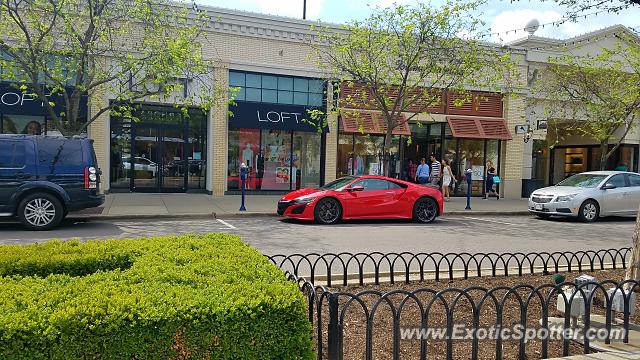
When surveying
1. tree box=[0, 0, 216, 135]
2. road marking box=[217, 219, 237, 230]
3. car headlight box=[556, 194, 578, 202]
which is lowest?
road marking box=[217, 219, 237, 230]

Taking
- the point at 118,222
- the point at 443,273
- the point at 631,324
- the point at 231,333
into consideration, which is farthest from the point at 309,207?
the point at 231,333

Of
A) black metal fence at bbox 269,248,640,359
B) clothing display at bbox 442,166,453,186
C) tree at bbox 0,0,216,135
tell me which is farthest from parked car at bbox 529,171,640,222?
tree at bbox 0,0,216,135

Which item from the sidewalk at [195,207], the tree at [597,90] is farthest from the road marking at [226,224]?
the tree at [597,90]

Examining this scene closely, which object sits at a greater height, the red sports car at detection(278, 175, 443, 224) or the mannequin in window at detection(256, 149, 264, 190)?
the mannequin in window at detection(256, 149, 264, 190)

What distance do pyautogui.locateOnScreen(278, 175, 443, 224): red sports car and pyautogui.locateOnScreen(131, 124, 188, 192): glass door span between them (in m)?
7.66

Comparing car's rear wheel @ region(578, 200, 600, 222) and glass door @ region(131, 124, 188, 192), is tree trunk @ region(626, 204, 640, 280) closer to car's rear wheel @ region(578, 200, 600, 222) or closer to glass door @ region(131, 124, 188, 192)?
car's rear wheel @ region(578, 200, 600, 222)

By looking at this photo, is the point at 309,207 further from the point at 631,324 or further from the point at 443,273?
the point at 631,324

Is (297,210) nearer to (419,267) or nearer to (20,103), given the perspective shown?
(419,267)

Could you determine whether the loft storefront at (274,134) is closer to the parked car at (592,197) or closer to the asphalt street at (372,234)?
the asphalt street at (372,234)

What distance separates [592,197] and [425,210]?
5.26 meters

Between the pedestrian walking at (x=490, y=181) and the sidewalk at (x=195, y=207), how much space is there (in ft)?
6.29

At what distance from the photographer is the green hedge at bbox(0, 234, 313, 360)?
245cm

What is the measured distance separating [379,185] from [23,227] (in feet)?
27.7

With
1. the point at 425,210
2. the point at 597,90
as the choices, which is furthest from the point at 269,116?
the point at 597,90
